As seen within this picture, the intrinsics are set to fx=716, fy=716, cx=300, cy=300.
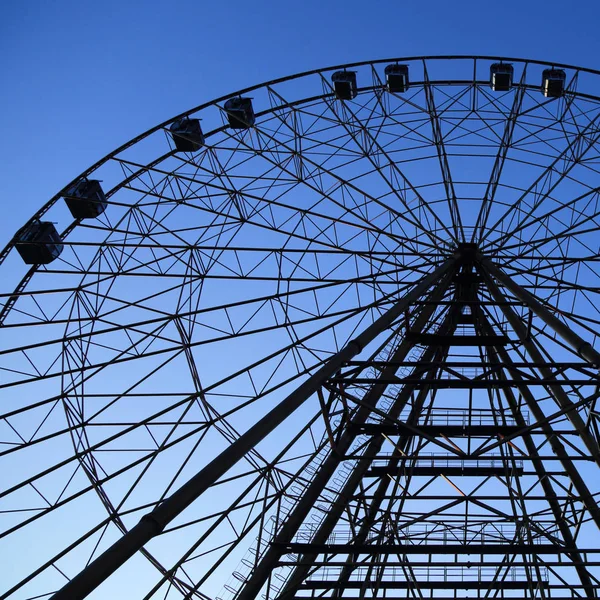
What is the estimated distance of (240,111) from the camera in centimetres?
2441

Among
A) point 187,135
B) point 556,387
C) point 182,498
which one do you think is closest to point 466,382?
point 556,387

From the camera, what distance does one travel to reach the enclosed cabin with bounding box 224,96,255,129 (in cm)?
2438

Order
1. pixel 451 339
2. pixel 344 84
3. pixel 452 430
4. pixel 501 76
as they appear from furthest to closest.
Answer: pixel 501 76, pixel 344 84, pixel 451 339, pixel 452 430

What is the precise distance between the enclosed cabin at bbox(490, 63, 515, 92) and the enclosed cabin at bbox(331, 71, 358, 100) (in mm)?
5059

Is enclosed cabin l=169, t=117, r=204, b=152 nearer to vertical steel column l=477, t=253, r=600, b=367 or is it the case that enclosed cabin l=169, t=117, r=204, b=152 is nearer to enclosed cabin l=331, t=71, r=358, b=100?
enclosed cabin l=331, t=71, r=358, b=100

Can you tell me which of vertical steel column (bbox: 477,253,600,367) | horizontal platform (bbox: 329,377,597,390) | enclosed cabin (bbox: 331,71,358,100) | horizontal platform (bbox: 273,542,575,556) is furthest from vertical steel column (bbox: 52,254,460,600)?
enclosed cabin (bbox: 331,71,358,100)

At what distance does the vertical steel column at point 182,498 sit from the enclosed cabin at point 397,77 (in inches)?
567

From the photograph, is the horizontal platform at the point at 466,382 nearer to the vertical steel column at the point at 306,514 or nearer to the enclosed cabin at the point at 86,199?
the vertical steel column at the point at 306,514

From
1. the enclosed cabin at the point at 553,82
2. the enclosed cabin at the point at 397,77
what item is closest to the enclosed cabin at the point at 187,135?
the enclosed cabin at the point at 397,77

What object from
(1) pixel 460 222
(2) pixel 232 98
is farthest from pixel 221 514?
(2) pixel 232 98

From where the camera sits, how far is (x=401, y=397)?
1862cm

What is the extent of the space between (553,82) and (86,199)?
645 inches

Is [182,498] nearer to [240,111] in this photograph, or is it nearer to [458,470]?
[458,470]

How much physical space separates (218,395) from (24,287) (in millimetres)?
7403
